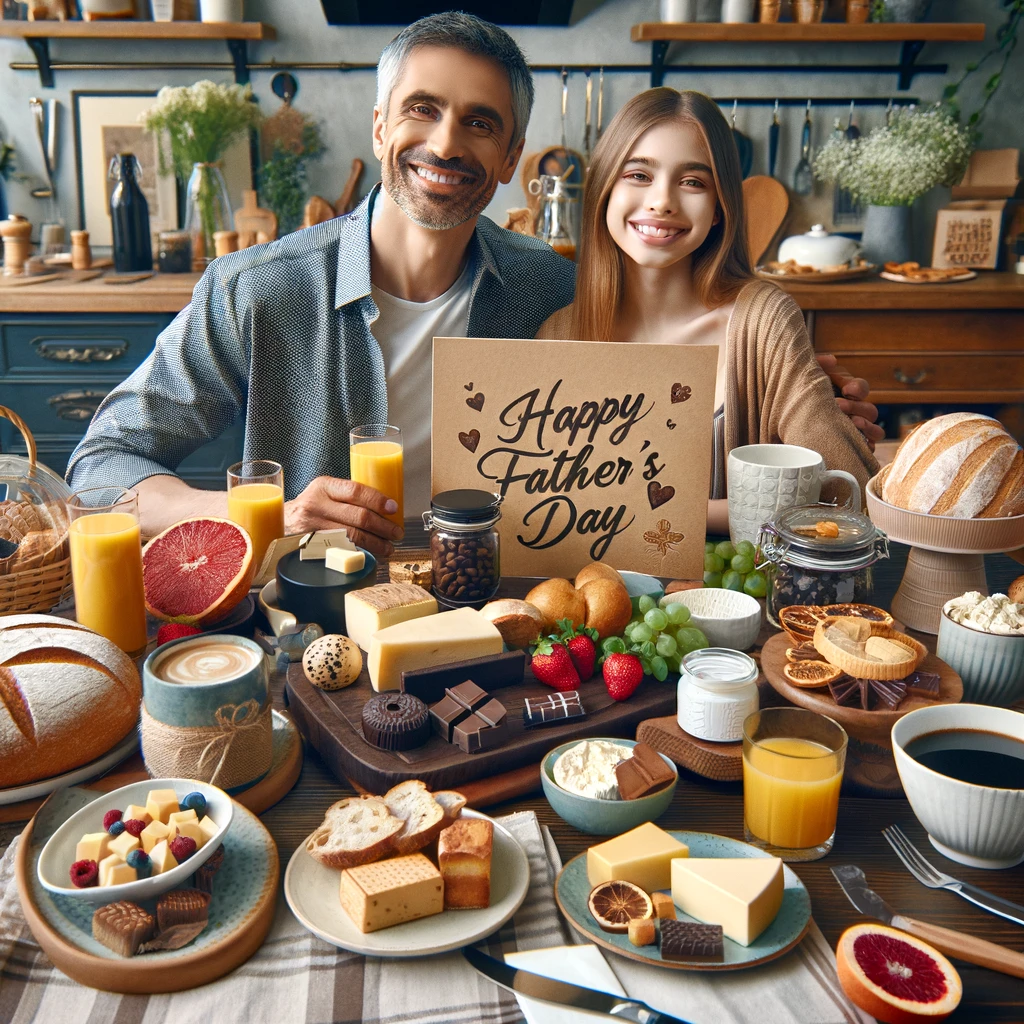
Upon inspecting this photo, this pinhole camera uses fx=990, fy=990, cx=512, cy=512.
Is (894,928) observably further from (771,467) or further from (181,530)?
(181,530)

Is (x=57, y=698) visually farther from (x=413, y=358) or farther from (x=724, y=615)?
(x=413, y=358)

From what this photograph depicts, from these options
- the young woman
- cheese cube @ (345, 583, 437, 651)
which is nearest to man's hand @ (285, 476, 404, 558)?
cheese cube @ (345, 583, 437, 651)

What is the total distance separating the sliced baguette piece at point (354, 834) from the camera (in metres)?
0.83

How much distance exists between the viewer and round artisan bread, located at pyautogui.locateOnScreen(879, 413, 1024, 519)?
1.19 meters

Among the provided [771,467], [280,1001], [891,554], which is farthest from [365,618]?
[891,554]

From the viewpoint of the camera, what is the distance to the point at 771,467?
136 centimetres

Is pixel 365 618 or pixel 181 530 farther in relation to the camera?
pixel 181 530

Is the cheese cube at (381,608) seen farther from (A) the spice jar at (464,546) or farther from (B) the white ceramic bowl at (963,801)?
(B) the white ceramic bowl at (963,801)

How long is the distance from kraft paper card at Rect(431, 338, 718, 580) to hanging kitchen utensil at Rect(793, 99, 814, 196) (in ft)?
9.58

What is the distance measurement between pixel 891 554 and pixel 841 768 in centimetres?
79

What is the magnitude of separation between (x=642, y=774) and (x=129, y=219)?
11.0 feet

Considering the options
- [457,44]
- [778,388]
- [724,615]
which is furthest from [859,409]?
[457,44]

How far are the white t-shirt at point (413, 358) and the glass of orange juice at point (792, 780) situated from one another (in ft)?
4.11

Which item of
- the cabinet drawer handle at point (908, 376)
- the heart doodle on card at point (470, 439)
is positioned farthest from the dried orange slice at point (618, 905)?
the cabinet drawer handle at point (908, 376)
